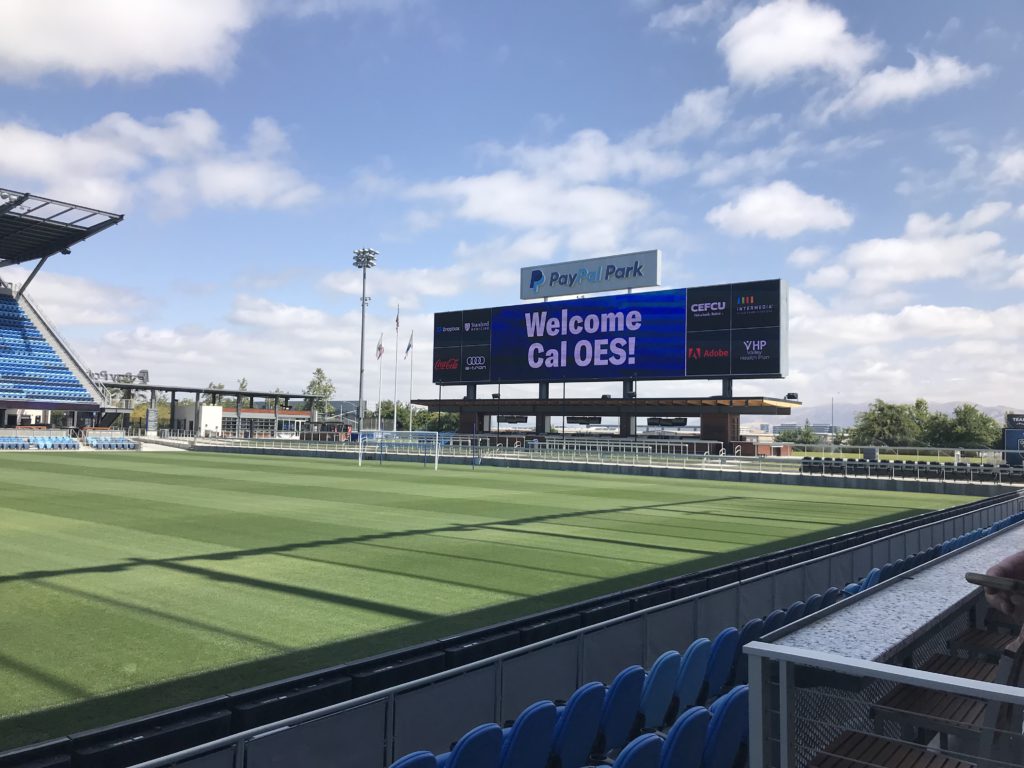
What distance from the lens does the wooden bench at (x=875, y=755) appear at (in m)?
2.98

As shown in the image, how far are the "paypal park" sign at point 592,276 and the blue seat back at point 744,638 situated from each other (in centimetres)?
5391

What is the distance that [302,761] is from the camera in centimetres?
421

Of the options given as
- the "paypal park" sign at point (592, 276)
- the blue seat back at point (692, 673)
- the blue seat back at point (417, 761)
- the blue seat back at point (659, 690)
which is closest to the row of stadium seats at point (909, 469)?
the "paypal park" sign at point (592, 276)

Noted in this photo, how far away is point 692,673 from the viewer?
5973 mm

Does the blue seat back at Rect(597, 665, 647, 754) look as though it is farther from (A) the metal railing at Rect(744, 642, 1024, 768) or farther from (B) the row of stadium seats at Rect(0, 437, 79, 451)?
(B) the row of stadium seats at Rect(0, 437, 79, 451)

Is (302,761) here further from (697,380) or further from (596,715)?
(697,380)

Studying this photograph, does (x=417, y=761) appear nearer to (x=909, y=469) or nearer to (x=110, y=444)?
(x=909, y=469)

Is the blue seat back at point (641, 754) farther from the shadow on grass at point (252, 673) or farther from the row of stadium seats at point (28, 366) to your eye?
the row of stadium seats at point (28, 366)

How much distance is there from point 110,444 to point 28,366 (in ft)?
41.7

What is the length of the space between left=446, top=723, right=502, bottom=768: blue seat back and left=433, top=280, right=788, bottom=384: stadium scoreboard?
169 ft

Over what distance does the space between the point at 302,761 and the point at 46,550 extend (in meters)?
13.6

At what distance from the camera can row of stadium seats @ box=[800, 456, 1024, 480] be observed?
35.2 metres

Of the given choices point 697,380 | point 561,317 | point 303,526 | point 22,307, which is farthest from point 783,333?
point 22,307

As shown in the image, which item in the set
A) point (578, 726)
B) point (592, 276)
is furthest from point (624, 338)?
point (578, 726)
